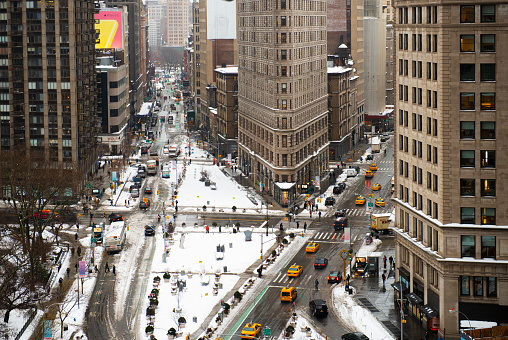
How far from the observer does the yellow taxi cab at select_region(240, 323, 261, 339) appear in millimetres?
89938

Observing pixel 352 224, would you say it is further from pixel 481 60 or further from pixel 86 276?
pixel 481 60

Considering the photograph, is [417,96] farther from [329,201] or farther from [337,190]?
[337,190]

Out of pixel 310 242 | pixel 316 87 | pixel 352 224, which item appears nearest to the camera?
pixel 310 242

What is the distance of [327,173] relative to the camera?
617 feet

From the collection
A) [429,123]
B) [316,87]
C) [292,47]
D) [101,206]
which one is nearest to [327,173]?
[316,87]

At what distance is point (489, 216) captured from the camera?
8869 cm

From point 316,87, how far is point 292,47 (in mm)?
21018

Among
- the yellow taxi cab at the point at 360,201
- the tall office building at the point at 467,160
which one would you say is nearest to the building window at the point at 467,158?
the tall office building at the point at 467,160

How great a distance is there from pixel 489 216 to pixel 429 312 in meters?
11.7

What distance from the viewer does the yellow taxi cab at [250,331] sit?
8994 centimetres

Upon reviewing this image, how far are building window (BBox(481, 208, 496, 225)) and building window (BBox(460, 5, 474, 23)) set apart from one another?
1891 cm

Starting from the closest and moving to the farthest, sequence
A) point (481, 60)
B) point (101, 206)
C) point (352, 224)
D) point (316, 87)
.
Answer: point (481, 60)
point (352, 224)
point (101, 206)
point (316, 87)

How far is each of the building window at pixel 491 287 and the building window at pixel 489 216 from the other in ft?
18.1

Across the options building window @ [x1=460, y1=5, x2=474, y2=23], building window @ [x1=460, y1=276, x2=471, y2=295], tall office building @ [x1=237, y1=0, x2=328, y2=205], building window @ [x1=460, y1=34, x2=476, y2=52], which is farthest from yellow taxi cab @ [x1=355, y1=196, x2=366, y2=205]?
building window @ [x1=460, y1=5, x2=474, y2=23]
